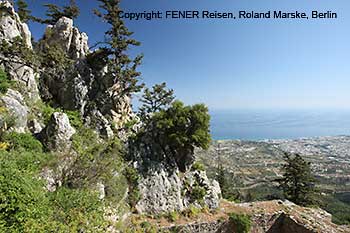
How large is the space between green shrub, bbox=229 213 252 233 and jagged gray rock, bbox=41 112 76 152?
12271mm

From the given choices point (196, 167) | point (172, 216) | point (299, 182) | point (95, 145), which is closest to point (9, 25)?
point (95, 145)

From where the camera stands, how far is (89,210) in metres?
9.26

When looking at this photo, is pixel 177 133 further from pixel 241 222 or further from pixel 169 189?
pixel 241 222

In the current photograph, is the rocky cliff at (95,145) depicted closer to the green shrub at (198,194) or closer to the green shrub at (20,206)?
the green shrub at (198,194)

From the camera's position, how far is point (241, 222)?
56.7 ft

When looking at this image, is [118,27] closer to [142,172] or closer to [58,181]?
[142,172]

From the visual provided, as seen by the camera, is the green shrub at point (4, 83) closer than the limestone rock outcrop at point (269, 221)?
Yes

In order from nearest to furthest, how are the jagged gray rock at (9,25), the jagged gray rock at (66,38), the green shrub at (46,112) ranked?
the green shrub at (46,112) < the jagged gray rock at (9,25) < the jagged gray rock at (66,38)

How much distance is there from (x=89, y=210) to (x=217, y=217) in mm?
11220

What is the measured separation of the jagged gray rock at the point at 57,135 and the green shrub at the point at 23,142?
0.55 m

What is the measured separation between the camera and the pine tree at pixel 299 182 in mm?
24047

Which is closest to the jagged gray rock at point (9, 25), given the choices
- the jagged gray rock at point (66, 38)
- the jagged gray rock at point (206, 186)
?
the jagged gray rock at point (66, 38)

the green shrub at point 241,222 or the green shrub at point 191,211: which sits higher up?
the green shrub at point 191,211

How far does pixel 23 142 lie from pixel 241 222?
14.9 metres
